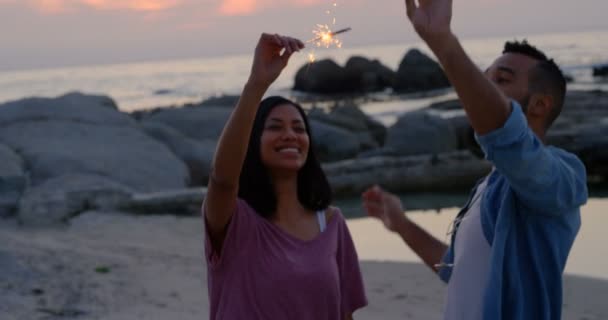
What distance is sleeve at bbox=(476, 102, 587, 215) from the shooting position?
6.70 feet

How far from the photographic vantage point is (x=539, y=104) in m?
2.40

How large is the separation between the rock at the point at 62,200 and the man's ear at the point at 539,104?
32.4 feet

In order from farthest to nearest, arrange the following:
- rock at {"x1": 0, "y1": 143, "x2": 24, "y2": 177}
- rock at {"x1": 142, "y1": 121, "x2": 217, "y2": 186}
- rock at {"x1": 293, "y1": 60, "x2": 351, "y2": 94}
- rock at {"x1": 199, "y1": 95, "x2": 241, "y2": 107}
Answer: rock at {"x1": 293, "y1": 60, "x2": 351, "y2": 94}, rock at {"x1": 199, "y1": 95, "x2": 241, "y2": 107}, rock at {"x1": 142, "y1": 121, "x2": 217, "y2": 186}, rock at {"x1": 0, "y1": 143, "x2": 24, "y2": 177}

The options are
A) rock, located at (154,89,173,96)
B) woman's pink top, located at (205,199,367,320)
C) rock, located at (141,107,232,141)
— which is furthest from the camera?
rock, located at (154,89,173,96)

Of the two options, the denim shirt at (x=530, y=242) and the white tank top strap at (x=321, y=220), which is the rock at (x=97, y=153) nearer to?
the white tank top strap at (x=321, y=220)

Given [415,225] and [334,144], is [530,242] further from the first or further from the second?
→ [334,144]

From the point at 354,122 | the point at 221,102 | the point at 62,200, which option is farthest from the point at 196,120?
the point at 62,200

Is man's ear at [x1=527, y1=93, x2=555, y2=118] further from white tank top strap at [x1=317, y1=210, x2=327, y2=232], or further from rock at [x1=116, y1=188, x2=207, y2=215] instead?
rock at [x1=116, y1=188, x2=207, y2=215]

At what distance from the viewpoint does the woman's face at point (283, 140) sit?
Result: 130 inches

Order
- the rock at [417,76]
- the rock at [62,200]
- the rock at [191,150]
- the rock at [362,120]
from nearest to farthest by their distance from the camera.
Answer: the rock at [62,200] < the rock at [191,150] < the rock at [362,120] < the rock at [417,76]

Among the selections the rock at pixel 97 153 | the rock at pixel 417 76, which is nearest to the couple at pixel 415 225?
the rock at pixel 97 153

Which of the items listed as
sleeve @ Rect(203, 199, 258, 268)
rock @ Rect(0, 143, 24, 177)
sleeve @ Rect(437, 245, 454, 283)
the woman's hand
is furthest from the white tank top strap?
rock @ Rect(0, 143, 24, 177)

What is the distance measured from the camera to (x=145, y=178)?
15.1 m

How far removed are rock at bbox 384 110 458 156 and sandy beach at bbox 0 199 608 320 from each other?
672 centimetres
